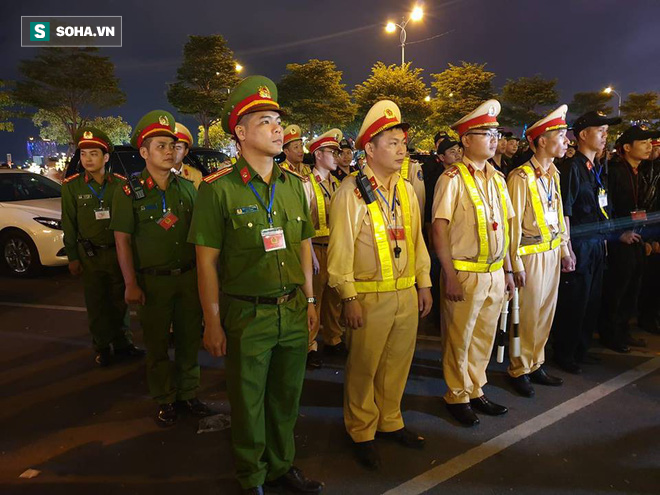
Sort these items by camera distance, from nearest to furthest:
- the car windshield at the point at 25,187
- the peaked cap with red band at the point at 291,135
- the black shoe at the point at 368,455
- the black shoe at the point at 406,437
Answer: the black shoe at the point at 368,455, the black shoe at the point at 406,437, the peaked cap with red band at the point at 291,135, the car windshield at the point at 25,187

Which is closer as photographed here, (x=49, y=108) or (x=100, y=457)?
(x=100, y=457)

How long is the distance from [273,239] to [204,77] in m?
33.1

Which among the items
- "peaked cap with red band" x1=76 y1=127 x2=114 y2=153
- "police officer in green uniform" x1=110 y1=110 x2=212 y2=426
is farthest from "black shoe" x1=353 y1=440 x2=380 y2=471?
"peaked cap with red band" x1=76 y1=127 x2=114 y2=153

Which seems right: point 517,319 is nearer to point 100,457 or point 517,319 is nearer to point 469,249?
point 469,249

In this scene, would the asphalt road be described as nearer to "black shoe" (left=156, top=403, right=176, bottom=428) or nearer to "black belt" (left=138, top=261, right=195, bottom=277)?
"black shoe" (left=156, top=403, right=176, bottom=428)

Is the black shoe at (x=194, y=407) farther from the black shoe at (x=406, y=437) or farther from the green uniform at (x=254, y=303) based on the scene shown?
the black shoe at (x=406, y=437)

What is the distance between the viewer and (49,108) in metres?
30.7

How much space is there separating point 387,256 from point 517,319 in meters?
1.56

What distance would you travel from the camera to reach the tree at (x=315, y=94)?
1363 inches

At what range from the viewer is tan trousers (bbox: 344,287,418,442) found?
9.71 ft

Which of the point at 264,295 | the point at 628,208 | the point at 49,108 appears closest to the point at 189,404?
the point at 264,295

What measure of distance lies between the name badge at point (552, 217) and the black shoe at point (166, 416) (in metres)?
3.34

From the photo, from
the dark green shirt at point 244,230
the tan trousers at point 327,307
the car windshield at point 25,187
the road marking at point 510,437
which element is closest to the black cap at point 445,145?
the tan trousers at point 327,307

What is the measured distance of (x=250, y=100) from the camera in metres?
2.45
